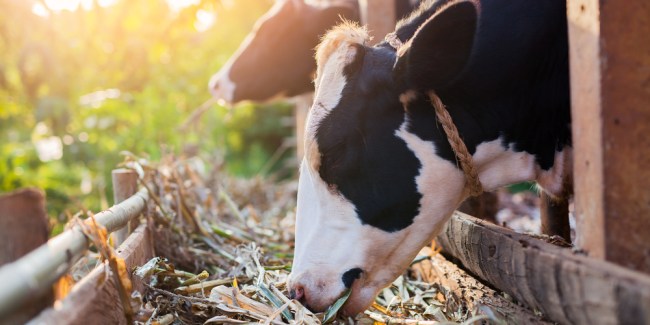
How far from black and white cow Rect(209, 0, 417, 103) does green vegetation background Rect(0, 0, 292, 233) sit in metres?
3.16

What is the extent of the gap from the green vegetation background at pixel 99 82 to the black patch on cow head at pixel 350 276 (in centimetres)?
667

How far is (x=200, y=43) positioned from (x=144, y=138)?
4156mm

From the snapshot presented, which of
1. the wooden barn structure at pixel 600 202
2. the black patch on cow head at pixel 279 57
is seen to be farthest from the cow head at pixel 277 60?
the wooden barn structure at pixel 600 202

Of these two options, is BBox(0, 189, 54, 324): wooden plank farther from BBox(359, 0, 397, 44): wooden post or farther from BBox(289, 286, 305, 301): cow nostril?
BBox(359, 0, 397, 44): wooden post

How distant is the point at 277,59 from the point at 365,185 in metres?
3.51

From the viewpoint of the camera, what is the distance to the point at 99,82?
10484 millimetres

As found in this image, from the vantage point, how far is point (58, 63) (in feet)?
32.0

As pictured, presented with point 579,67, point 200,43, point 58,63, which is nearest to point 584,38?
point 579,67

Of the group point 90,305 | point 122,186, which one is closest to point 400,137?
point 90,305

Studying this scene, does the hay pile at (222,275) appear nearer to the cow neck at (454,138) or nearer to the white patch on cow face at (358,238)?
the white patch on cow face at (358,238)

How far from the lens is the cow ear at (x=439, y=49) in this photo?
1.86 m

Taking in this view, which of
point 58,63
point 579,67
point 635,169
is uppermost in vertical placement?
point 58,63

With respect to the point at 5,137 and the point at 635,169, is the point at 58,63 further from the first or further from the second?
the point at 635,169

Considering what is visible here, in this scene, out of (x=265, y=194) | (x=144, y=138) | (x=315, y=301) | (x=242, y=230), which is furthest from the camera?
(x=144, y=138)
